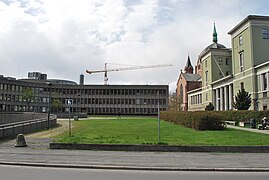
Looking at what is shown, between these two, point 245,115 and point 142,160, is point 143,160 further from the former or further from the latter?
point 245,115

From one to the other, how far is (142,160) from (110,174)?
3.08 meters

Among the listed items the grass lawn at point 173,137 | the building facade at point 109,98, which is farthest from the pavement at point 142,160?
the building facade at point 109,98

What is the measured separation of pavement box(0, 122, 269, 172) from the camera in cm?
1169

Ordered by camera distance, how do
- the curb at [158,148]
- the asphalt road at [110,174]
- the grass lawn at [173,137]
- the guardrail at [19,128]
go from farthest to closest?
the guardrail at [19,128] → the grass lawn at [173,137] → the curb at [158,148] → the asphalt road at [110,174]

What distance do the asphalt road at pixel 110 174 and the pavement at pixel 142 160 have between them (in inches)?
23.1

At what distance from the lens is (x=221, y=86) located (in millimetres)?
69312

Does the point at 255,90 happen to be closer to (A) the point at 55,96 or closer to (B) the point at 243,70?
(B) the point at 243,70

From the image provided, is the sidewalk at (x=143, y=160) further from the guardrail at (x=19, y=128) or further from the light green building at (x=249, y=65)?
the light green building at (x=249, y=65)

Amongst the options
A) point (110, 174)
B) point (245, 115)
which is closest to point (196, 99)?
point (245, 115)

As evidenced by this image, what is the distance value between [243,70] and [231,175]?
48.4 meters

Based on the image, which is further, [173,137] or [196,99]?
[196,99]

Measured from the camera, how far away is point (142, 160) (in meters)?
13.2

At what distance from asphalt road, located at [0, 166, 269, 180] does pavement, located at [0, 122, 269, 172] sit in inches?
23.1

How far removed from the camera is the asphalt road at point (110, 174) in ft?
31.9
